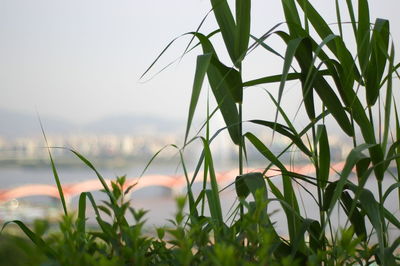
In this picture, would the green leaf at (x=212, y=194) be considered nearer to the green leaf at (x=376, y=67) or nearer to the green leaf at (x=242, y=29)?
the green leaf at (x=242, y=29)

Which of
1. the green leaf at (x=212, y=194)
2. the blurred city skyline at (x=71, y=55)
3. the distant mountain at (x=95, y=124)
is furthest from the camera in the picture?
the blurred city skyline at (x=71, y=55)

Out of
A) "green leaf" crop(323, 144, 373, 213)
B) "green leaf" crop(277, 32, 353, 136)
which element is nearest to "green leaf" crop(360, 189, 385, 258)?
"green leaf" crop(323, 144, 373, 213)

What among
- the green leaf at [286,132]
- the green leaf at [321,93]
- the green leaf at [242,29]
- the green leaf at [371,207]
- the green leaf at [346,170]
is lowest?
the green leaf at [371,207]

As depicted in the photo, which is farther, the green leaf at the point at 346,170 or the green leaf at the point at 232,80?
the green leaf at the point at 232,80

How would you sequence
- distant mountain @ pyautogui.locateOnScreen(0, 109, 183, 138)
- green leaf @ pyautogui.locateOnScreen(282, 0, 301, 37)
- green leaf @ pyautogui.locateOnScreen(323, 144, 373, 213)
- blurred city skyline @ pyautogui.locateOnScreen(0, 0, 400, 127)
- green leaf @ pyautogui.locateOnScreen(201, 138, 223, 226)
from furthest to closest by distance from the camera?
blurred city skyline @ pyautogui.locateOnScreen(0, 0, 400, 127) → distant mountain @ pyautogui.locateOnScreen(0, 109, 183, 138) → green leaf @ pyautogui.locateOnScreen(282, 0, 301, 37) → green leaf @ pyautogui.locateOnScreen(201, 138, 223, 226) → green leaf @ pyautogui.locateOnScreen(323, 144, 373, 213)

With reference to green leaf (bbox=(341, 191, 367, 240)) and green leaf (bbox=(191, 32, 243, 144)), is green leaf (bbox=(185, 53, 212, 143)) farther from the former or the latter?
green leaf (bbox=(341, 191, 367, 240))

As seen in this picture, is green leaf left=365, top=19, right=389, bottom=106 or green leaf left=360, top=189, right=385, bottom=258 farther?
green leaf left=365, top=19, right=389, bottom=106

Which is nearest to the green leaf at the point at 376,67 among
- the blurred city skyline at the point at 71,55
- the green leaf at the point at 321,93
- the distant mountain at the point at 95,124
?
the green leaf at the point at 321,93

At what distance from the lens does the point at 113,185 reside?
0.52 metres

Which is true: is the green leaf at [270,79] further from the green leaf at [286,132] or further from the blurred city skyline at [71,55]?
the blurred city skyline at [71,55]

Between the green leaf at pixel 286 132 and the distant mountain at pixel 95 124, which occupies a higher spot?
the green leaf at pixel 286 132

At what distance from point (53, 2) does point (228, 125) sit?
2361 cm

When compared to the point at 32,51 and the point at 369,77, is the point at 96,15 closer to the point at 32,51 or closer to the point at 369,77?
the point at 32,51

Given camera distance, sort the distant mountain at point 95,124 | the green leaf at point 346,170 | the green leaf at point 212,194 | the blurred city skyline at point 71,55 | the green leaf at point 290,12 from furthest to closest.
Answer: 1. the blurred city skyline at point 71,55
2. the distant mountain at point 95,124
3. the green leaf at point 290,12
4. the green leaf at point 212,194
5. the green leaf at point 346,170
